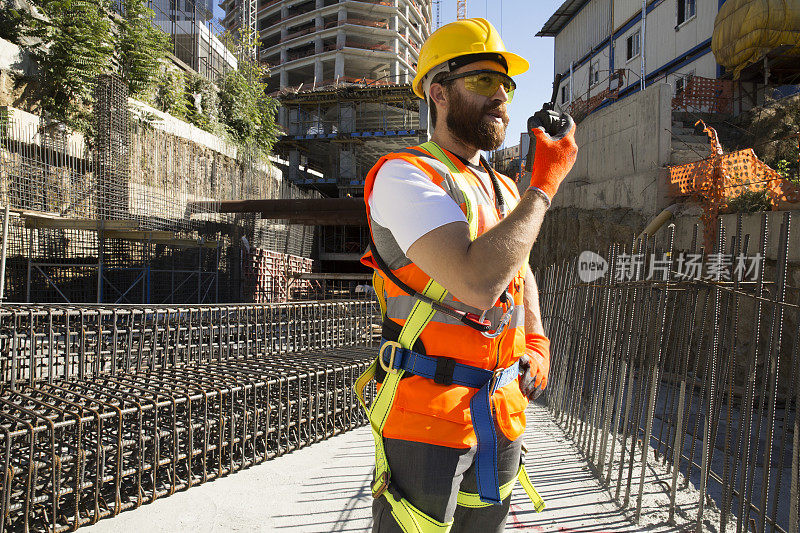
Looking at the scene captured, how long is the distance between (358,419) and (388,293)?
433 cm

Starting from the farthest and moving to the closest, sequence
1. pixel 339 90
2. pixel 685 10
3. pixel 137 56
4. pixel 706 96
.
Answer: pixel 339 90, pixel 685 10, pixel 137 56, pixel 706 96

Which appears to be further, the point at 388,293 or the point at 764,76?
the point at 764,76

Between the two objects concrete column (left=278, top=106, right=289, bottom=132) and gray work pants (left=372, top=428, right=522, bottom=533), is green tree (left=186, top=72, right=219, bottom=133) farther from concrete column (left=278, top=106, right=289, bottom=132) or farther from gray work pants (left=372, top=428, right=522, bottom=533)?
gray work pants (left=372, top=428, right=522, bottom=533)

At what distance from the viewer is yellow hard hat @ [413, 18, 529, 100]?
6.13 ft

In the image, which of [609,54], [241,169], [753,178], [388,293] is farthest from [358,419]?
[609,54]

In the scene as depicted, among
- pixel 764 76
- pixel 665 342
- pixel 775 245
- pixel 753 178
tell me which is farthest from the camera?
pixel 764 76

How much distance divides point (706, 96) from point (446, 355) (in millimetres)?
19868

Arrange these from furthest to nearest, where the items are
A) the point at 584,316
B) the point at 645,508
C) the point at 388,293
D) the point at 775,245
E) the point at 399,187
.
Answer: the point at 775,245, the point at 584,316, the point at 645,508, the point at 388,293, the point at 399,187

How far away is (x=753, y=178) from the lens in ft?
30.5

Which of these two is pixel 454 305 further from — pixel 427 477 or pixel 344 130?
pixel 344 130

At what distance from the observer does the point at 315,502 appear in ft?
12.0

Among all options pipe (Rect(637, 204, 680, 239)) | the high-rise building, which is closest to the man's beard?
pipe (Rect(637, 204, 680, 239))

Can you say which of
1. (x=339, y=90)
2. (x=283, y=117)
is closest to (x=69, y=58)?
(x=339, y=90)

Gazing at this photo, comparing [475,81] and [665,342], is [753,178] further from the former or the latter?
[475,81]
